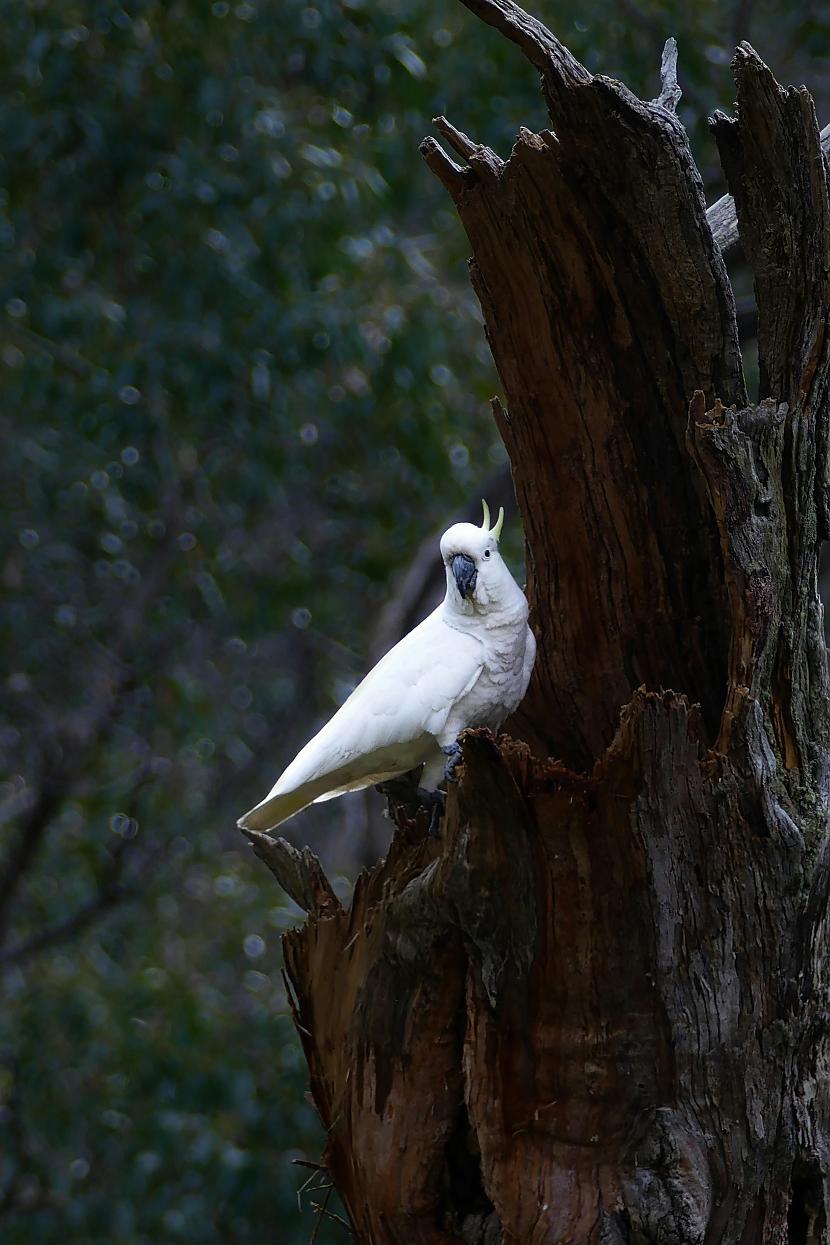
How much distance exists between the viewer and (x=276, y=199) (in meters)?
4.98

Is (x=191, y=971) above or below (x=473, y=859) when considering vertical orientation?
below

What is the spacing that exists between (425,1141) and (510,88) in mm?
3938

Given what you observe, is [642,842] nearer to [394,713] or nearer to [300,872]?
[394,713]

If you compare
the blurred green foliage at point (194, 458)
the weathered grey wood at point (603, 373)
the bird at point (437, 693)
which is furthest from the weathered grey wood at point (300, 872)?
the blurred green foliage at point (194, 458)

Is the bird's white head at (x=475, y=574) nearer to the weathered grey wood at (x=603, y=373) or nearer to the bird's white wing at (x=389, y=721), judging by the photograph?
the bird's white wing at (x=389, y=721)

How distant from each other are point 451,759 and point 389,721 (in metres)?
0.13

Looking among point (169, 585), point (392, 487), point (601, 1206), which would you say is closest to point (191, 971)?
point (169, 585)

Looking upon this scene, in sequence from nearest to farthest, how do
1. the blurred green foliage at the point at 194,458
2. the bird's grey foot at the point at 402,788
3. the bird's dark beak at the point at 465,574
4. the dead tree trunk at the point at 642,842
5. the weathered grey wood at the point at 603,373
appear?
the dead tree trunk at the point at 642,842 < the weathered grey wood at the point at 603,373 < the bird's dark beak at the point at 465,574 < the bird's grey foot at the point at 402,788 < the blurred green foliage at the point at 194,458

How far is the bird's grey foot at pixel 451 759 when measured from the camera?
2.60m

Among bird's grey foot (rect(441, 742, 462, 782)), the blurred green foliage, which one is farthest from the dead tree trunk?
the blurred green foliage

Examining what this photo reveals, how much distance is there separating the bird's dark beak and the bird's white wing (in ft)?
0.26

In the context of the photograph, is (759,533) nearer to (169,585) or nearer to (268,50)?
(268,50)

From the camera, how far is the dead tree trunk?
7.90 ft

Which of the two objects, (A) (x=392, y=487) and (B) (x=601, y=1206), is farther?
(A) (x=392, y=487)
